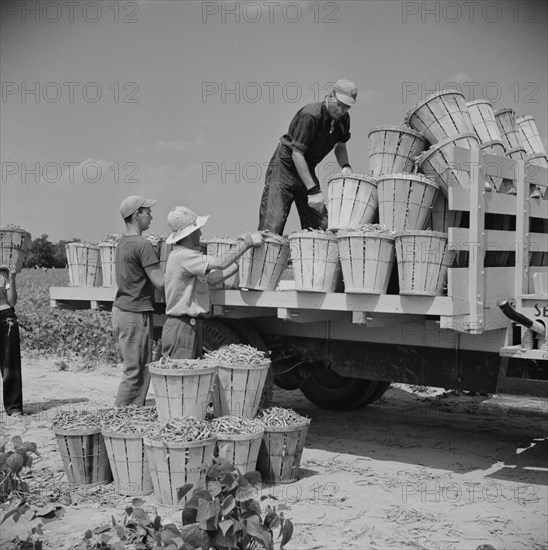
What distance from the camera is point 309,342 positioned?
6.15 metres

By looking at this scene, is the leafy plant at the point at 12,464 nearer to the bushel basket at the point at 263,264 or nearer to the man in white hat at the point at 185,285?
the man in white hat at the point at 185,285

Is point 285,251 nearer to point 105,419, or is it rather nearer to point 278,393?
point 105,419

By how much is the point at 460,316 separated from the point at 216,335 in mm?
2298

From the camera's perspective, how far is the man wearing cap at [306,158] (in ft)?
20.2

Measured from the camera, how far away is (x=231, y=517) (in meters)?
3.57

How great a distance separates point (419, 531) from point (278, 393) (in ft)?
16.8

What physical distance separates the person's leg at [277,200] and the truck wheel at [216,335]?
1027mm

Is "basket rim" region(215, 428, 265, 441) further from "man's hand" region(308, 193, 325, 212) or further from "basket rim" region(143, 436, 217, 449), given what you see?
"man's hand" region(308, 193, 325, 212)

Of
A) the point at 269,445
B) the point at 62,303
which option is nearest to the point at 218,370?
the point at 269,445

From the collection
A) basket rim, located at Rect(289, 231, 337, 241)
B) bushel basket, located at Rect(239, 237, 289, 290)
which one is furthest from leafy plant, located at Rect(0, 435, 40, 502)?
basket rim, located at Rect(289, 231, 337, 241)

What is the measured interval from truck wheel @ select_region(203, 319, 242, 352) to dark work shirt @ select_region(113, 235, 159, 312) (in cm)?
60

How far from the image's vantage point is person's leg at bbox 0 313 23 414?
7.55m

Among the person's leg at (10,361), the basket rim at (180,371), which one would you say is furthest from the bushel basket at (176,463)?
the person's leg at (10,361)

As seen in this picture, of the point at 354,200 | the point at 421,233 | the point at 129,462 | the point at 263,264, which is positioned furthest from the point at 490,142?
the point at 129,462
